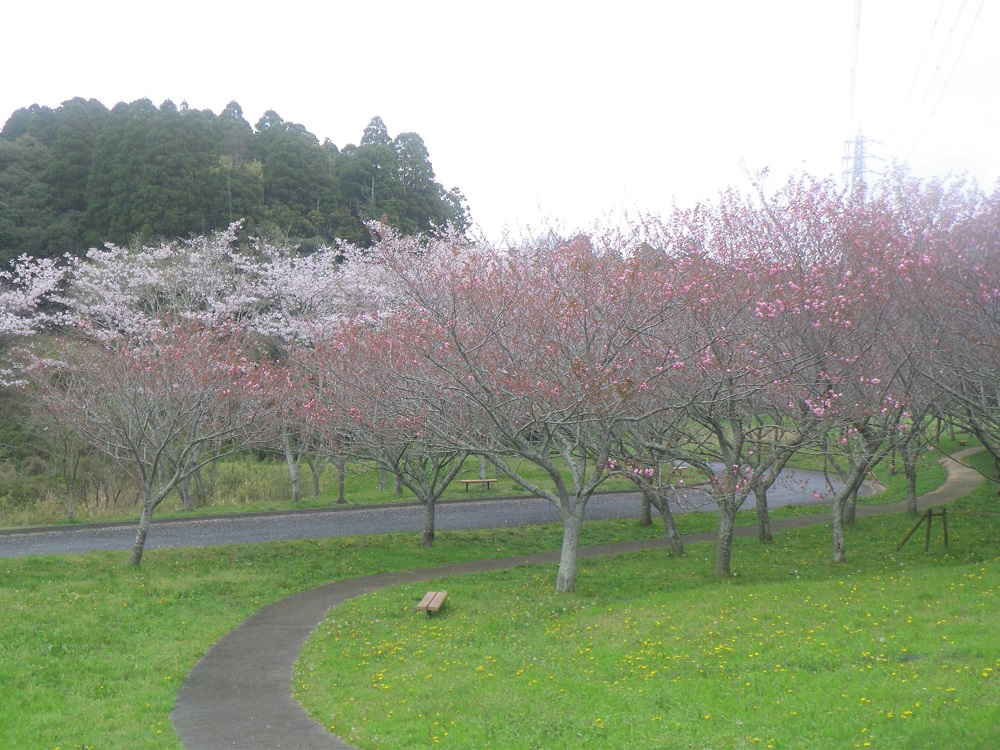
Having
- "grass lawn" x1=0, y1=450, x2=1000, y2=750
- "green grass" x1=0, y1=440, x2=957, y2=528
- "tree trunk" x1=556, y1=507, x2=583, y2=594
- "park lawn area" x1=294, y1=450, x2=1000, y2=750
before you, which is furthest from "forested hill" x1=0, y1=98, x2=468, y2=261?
"park lawn area" x1=294, y1=450, x2=1000, y2=750

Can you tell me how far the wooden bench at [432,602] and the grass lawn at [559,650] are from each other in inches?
7.5

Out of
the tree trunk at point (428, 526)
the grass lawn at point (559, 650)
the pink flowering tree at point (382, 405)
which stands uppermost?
the pink flowering tree at point (382, 405)

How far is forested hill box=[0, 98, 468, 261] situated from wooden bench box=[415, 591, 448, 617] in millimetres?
25507

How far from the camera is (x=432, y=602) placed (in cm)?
1215

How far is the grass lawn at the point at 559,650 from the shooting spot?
272 inches

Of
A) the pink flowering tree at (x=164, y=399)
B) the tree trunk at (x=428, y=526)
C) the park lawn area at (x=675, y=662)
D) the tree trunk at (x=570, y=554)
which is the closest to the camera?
the park lawn area at (x=675, y=662)

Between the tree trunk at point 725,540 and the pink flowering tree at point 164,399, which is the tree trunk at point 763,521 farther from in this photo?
the pink flowering tree at point 164,399

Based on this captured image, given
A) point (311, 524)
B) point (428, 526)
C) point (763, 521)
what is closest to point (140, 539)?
point (428, 526)

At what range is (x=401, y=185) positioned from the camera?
39.8m

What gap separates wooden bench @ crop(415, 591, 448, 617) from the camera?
1198cm

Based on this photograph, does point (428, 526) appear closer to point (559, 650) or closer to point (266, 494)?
point (559, 650)

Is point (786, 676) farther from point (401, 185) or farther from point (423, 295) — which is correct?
point (401, 185)

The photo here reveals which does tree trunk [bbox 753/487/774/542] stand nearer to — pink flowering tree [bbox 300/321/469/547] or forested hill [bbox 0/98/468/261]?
pink flowering tree [bbox 300/321/469/547]

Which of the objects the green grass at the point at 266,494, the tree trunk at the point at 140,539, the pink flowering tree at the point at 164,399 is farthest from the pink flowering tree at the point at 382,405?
the tree trunk at the point at 140,539
